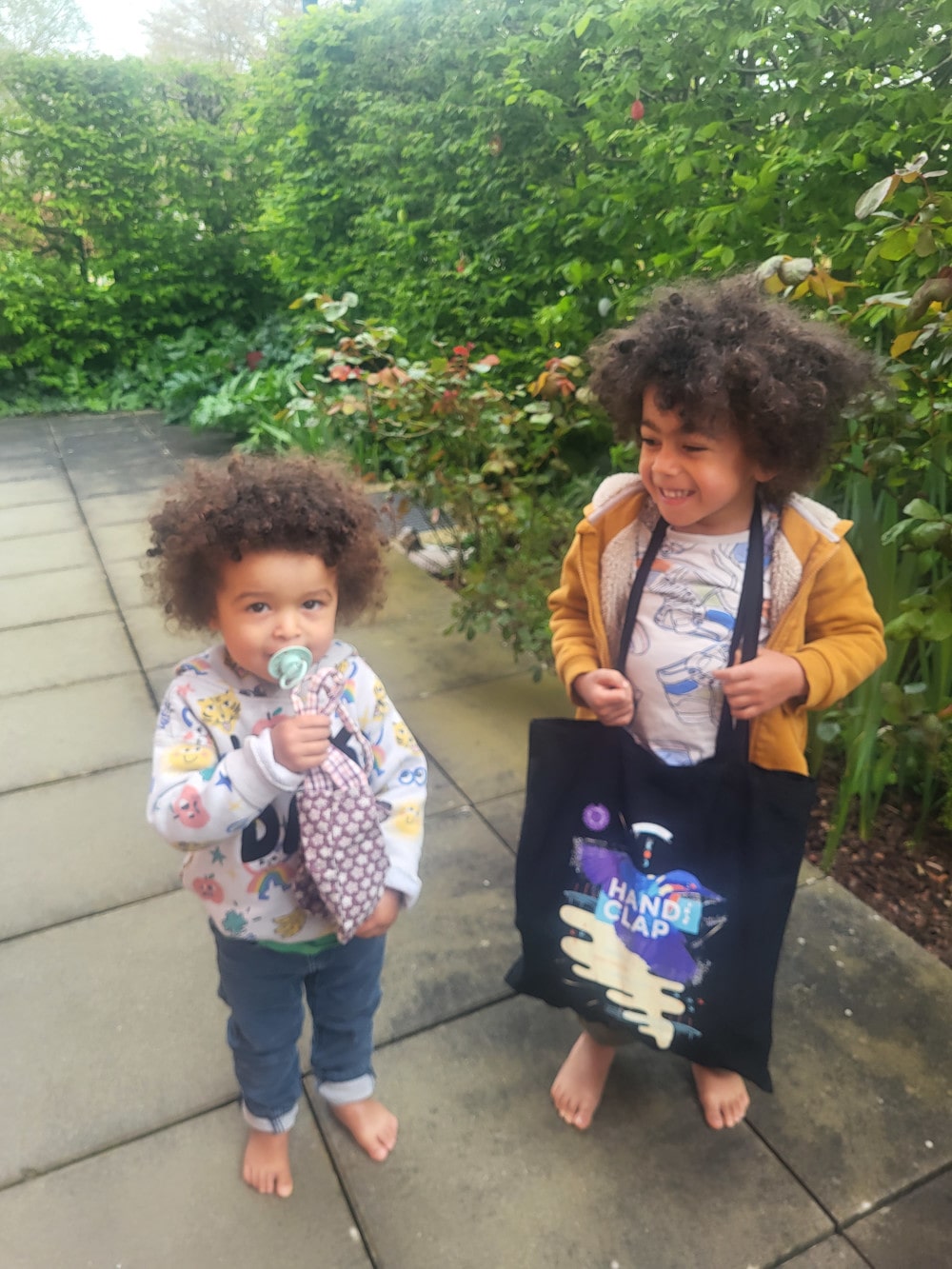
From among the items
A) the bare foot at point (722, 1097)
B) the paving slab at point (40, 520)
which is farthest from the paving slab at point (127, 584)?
the bare foot at point (722, 1097)

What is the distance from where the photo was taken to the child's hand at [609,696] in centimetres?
145

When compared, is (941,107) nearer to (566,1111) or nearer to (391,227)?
(566,1111)

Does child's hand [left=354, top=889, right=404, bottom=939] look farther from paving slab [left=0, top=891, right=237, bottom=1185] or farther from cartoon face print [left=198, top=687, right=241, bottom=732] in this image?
paving slab [left=0, top=891, right=237, bottom=1185]

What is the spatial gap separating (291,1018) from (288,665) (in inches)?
27.6

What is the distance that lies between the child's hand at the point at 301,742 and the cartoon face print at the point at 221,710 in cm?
14

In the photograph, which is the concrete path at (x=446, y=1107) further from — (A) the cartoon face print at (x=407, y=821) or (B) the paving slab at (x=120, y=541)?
(B) the paving slab at (x=120, y=541)

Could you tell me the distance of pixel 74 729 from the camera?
308 cm

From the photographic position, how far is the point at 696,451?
136 centimetres

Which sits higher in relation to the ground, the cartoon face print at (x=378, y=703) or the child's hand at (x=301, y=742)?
the child's hand at (x=301, y=742)

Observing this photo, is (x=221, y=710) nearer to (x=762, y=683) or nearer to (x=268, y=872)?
(x=268, y=872)

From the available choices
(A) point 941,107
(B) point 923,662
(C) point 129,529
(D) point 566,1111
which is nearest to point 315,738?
(D) point 566,1111

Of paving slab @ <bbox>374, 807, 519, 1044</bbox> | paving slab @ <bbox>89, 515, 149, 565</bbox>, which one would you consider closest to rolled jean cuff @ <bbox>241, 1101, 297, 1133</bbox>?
paving slab @ <bbox>374, 807, 519, 1044</bbox>

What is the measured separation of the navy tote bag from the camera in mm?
1406

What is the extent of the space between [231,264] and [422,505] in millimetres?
6130
